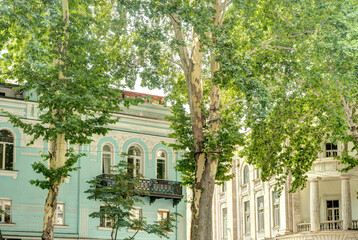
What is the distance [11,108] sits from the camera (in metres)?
30.4

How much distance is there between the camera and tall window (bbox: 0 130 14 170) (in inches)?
1184

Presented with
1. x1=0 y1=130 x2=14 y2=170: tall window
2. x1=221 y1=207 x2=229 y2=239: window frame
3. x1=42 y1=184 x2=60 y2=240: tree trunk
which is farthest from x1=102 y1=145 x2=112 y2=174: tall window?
x1=221 y1=207 x2=229 y2=239: window frame

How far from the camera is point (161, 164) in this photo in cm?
3450

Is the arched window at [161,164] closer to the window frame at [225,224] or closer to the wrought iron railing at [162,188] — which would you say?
the wrought iron railing at [162,188]

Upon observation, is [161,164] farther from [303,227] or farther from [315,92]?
[303,227]

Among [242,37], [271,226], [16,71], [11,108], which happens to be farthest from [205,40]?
[271,226]

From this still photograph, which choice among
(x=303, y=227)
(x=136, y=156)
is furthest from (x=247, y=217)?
(x=136, y=156)

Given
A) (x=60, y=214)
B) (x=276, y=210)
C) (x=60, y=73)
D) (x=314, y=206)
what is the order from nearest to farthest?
(x=60, y=73)
(x=60, y=214)
(x=314, y=206)
(x=276, y=210)

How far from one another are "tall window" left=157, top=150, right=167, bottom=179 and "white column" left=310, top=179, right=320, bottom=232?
10841 mm

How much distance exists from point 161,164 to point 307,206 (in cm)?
1284

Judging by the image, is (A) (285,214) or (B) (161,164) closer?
(B) (161,164)

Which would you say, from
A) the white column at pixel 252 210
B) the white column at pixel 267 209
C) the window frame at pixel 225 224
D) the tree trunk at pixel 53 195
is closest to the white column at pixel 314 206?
the white column at pixel 267 209

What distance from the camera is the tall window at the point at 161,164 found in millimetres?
34281

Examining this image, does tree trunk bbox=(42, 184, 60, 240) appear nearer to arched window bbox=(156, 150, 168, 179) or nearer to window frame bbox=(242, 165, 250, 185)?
arched window bbox=(156, 150, 168, 179)
